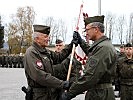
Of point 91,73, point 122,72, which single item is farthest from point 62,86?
point 122,72

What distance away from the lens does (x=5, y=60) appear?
5150cm

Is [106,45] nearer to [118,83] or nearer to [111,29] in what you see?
[118,83]

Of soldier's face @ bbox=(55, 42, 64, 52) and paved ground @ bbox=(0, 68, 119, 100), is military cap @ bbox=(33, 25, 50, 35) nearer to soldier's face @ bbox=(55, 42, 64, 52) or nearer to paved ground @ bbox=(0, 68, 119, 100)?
soldier's face @ bbox=(55, 42, 64, 52)

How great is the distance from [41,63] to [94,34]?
1056 millimetres

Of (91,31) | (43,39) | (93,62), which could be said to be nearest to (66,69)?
(43,39)

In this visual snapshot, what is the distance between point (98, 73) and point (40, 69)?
3.73 ft

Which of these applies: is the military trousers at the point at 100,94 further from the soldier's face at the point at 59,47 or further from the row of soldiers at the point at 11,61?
the row of soldiers at the point at 11,61

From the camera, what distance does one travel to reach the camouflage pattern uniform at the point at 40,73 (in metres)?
5.52

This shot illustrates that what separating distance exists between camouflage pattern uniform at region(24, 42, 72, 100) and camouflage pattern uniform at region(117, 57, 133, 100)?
1883mm

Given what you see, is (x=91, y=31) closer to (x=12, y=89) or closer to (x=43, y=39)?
(x=43, y=39)

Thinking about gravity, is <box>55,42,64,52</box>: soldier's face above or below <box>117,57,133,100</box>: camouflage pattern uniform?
above

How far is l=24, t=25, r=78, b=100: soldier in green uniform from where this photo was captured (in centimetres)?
552

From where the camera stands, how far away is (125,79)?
7383 mm

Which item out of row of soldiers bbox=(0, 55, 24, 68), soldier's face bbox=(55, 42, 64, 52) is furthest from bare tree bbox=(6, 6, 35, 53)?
soldier's face bbox=(55, 42, 64, 52)
